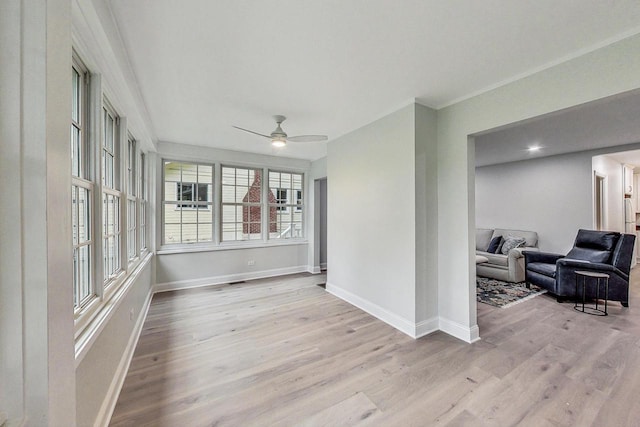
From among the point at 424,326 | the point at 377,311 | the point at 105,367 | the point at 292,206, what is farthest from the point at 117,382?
the point at 292,206

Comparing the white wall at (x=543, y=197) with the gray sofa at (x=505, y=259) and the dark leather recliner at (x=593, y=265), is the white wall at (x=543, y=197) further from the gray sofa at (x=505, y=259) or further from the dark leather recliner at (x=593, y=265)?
the dark leather recliner at (x=593, y=265)

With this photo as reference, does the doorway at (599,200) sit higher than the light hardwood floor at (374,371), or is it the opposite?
the doorway at (599,200)

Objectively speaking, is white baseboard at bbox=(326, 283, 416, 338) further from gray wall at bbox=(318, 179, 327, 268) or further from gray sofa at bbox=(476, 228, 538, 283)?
gray sofa at bbox=(476, 228, 538, 283)

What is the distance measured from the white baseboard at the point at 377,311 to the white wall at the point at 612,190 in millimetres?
5184

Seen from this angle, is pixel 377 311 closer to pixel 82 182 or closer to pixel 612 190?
pixel 82 182

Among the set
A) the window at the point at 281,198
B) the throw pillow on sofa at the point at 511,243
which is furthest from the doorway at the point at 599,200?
the window at the point at 281,198

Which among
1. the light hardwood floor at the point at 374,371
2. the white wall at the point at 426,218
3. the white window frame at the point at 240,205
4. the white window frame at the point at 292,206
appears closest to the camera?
the light hardwood floor at the point at 374,371

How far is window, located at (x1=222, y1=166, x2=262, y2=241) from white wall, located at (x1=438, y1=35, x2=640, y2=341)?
360 centimetres

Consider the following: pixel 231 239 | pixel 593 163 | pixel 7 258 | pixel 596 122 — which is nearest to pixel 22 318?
pixel 7 258

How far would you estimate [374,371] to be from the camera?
7.29 ft

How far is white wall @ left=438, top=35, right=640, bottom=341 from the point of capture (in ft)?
6.48

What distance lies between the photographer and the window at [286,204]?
5566 mm

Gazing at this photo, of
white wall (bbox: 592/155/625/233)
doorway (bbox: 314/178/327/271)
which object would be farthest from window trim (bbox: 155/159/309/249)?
white wall (bbox: 592/155/625/233)

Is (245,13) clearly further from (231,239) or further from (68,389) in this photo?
(231,239)
